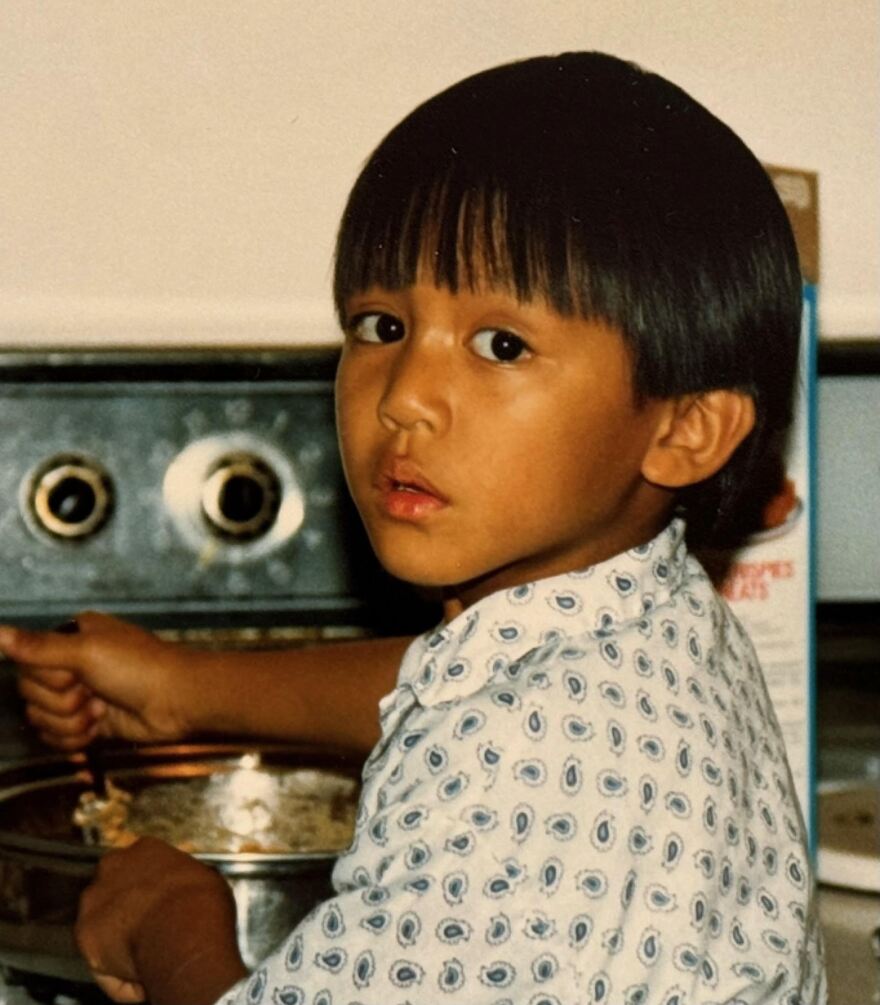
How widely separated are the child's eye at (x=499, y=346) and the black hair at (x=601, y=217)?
0.02m

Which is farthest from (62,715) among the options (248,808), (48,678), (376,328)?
(376,328)

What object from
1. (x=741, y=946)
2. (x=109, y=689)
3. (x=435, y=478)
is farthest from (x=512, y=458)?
(x=109, y=689)

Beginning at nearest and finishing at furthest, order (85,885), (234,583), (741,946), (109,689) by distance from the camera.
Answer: (741,946) < (85,885) < (109,689) < (234,583)

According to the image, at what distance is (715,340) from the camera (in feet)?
2.46

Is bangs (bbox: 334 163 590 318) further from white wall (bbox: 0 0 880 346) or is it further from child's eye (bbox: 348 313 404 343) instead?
white wall (bbox: 0 0 880 346)

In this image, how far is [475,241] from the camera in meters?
0.72

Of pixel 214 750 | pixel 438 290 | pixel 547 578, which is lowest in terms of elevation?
pixel 214 750

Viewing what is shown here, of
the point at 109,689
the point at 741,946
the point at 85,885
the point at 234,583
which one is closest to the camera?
the point at 741,946

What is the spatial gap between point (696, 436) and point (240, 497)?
36cm

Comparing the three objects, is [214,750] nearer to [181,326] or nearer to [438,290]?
[181,326]

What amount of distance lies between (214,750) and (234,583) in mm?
99

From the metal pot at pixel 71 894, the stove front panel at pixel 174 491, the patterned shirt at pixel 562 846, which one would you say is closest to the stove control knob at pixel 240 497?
the stove front panel at pixel 174 491

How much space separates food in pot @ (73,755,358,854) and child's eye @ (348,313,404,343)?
12.4 inches

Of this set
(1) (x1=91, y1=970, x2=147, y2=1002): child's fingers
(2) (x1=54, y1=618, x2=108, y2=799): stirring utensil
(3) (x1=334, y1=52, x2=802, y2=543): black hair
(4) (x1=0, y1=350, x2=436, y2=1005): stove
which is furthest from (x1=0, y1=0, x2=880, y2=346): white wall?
(1) (x1=91, y1=970, x2=147, y2=1002): child's fingers
